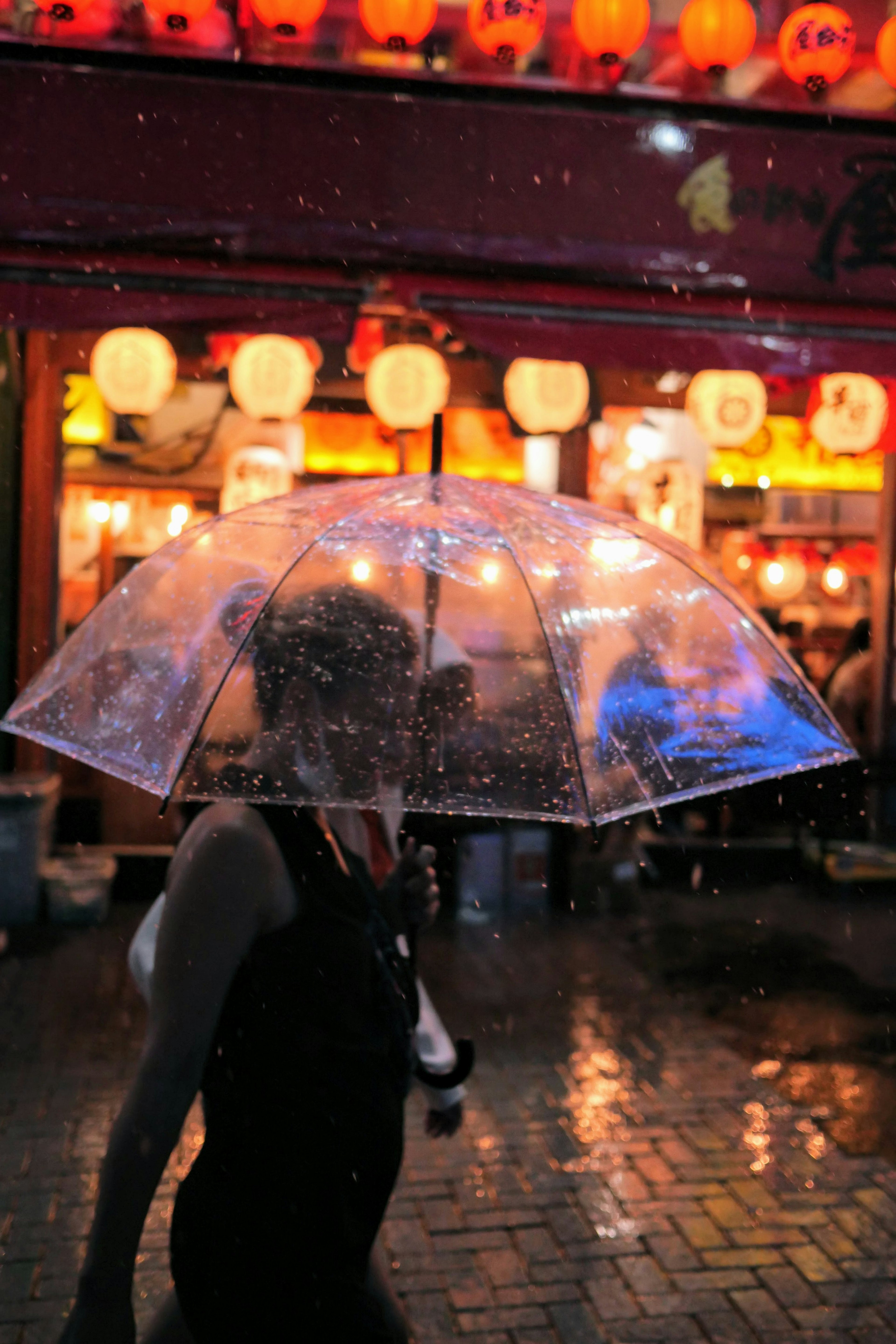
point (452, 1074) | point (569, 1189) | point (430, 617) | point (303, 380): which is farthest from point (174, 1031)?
point (303, 380)

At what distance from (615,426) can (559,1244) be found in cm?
760

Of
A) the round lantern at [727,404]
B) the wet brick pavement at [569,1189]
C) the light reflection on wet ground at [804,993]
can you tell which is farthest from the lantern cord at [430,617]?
the round lantern at [727,404]

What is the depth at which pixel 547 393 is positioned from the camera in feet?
28.6

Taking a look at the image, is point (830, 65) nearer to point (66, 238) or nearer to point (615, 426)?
point (615, 426)

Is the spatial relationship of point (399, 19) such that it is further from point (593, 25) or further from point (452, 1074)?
point (452, 1074)

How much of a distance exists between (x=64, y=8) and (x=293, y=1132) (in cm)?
728

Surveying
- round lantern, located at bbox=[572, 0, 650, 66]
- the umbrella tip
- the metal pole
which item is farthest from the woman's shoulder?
the metal pole

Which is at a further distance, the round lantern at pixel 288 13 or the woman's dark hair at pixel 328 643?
the round lantern at pixel 288 13

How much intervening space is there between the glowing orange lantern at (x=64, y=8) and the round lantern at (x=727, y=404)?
4699 mm

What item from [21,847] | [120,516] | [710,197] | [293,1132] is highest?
[710,197]

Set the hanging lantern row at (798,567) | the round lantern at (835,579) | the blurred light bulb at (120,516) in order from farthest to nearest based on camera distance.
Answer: the round lantern at (835,579)
the hanging lantern row at (798,567)
the blurred light bulb at (120,516)

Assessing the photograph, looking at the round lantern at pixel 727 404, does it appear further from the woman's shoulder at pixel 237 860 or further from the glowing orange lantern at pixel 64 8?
the woman's shoulder at pixel 237 860

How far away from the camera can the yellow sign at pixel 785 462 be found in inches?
453

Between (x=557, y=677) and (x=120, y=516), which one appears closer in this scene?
(x=557, y=677)
